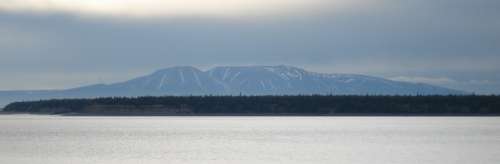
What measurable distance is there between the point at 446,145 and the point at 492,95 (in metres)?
84.8

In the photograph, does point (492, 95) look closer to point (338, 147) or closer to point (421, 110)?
point (421, 110)

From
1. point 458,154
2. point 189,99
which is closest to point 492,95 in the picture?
point 189,99

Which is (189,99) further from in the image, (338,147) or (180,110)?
(338,147)

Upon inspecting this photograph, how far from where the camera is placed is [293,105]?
155250 millimetres

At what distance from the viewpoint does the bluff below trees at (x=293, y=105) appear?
14738 cm

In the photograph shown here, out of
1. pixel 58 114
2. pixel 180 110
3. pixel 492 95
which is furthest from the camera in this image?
pixel 58 114

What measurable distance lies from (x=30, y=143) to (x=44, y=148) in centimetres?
780

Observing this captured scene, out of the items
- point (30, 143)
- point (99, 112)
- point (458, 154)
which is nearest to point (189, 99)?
point (99, 112)

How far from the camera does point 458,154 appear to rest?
5609 centimetres

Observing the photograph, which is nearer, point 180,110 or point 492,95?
point 492,95

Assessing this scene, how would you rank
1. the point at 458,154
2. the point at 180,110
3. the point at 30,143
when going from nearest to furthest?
1. the point at 458,154
2. the point at 30,143
3. the point at 180,110

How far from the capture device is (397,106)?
152 m

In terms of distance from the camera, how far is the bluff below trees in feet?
484

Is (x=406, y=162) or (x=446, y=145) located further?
(x=446, y=145)
